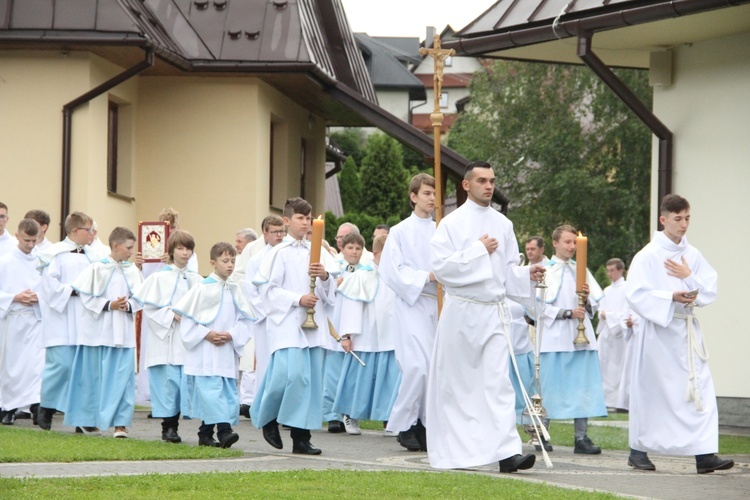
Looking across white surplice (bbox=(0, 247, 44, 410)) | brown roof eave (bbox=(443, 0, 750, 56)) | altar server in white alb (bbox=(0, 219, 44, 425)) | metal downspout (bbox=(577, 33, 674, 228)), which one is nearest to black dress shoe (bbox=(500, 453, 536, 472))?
brown roof eave (bbox=(443, 0, 750, 56))

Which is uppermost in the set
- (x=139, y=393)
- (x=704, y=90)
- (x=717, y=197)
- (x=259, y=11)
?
(x=259, y=11)

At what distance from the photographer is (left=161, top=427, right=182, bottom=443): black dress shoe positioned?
502 inches

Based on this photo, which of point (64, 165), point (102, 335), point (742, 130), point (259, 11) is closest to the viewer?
point (102, 335)

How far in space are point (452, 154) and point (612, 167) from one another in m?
24.7

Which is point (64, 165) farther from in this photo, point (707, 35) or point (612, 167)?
point (612, 167)

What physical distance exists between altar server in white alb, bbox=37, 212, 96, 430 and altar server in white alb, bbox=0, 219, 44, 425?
104 centimetres

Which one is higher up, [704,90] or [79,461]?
[704,90]

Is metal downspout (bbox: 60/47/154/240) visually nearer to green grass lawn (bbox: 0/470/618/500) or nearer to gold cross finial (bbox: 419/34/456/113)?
gold cross finial (bbox: 419/34/456/113)

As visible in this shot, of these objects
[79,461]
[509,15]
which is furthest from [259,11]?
[79,461]

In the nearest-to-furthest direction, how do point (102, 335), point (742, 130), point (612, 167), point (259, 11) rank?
1. point (102, 335)
2. point (742, 130)
3. point (259, 11)
4. point (612, 167)

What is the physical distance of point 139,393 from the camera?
16.9m

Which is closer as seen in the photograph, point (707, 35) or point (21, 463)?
point (21, 463)

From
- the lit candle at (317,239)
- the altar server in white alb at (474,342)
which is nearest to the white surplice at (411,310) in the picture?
the lit candle at (317,239)

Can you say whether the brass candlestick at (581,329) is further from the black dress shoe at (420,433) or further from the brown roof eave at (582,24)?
the brown roof eave at (582,24)
